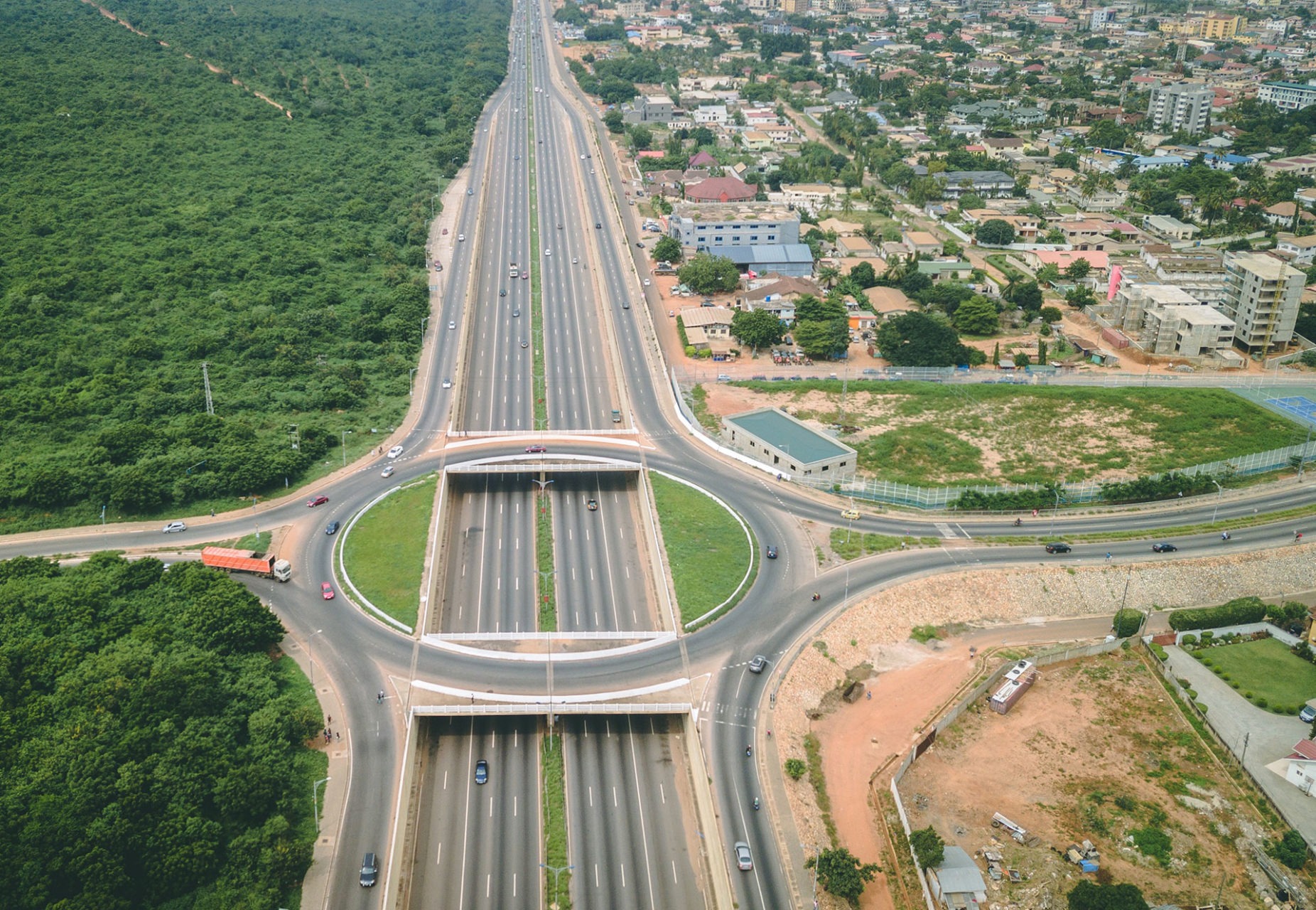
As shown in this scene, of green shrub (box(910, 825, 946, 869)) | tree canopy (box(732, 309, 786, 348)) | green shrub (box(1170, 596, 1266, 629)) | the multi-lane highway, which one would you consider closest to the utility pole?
the multi-lane highway

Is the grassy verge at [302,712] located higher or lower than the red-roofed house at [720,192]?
lower

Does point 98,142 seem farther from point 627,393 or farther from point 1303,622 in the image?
point 1303,622

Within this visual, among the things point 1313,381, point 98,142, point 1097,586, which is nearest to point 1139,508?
point 1097,586

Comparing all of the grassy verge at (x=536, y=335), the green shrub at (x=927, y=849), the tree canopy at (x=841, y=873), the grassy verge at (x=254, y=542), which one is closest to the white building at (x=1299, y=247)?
the grassy verge at (x=536, y=335)

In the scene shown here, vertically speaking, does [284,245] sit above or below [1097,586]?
above

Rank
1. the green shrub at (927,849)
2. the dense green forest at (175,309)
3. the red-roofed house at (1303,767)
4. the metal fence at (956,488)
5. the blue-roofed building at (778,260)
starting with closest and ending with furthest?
the green shrub at (927,849) → the red-roofed house at (1303,767) → the dense green forest at (175,309) → the metal fence at (956,488) → the blue-roofed building at (778,260)

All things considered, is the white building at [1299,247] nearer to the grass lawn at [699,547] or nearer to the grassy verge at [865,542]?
the grassy verge at [865,542]

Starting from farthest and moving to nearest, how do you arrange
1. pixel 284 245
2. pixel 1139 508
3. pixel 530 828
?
pixel 284 245
pixel 1139 508
pixel 530 828
